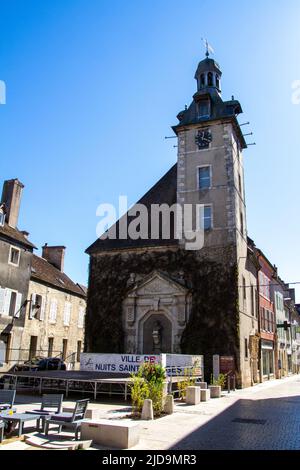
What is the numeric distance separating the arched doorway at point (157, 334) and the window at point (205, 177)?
8.28 m

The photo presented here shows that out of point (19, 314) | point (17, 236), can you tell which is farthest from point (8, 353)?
point (17, 236)

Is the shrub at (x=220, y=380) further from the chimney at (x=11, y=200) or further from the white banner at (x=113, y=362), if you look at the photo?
the chimney at (x=11, y=200)

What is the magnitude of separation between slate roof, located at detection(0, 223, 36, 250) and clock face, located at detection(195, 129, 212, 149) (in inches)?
500

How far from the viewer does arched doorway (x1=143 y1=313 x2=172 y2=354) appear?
21812 mm

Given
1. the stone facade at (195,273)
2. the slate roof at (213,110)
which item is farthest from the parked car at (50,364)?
the slate roof at (213,110)

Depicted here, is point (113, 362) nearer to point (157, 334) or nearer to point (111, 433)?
point (157, 334)

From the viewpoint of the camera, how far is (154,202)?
85.3 ft

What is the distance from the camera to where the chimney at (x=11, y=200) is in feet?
83.7

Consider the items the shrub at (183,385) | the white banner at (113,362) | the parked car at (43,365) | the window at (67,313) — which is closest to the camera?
the shrub at (183,385)

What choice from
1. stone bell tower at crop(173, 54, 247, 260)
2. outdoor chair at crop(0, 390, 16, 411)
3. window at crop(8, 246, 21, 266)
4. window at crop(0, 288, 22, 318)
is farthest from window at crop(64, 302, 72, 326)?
outdoor chair at crop(0, 390, 16, 411)

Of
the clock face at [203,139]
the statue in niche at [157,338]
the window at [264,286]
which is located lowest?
the statue in niche at [157,338]

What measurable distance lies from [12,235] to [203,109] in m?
14.7

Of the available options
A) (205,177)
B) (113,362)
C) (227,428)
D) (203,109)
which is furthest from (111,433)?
(203,109)
